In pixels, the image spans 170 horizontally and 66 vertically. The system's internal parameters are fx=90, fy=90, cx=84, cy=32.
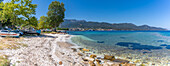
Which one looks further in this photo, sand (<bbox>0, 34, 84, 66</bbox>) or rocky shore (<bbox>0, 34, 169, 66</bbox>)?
rocky shore (<bbox>0, 34, 169, 66</bbox>)

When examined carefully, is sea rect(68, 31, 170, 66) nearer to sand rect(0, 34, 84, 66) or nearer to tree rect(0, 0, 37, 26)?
sand rect(0, 34, 84, 66)

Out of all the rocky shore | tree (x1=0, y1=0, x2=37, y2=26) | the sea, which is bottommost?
the sea

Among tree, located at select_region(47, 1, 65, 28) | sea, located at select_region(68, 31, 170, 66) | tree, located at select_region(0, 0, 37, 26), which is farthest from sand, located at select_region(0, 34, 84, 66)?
tree, located at select_region(47, 1, 65, 28)

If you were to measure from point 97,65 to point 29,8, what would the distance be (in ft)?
86.3

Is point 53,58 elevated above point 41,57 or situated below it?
below

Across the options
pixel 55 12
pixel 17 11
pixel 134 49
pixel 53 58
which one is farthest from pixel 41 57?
pixel 55 12

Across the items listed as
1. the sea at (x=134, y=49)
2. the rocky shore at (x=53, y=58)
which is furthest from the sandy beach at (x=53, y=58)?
the sea at (x=134, y=49)

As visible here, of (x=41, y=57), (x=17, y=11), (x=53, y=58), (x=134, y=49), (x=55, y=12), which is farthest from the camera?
(x=55, y=12)

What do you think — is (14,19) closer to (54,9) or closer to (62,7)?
(54,9)

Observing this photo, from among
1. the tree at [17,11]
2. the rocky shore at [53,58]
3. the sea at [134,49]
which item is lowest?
the sea at [134,49]

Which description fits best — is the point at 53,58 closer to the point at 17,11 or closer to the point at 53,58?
the point at 53,58

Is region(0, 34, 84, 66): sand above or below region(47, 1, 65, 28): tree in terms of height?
below

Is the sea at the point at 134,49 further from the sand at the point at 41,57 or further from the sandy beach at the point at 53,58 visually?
the sand at the point at 41,57

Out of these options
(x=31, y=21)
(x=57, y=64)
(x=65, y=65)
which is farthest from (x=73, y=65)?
(x=31, y=21)
